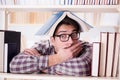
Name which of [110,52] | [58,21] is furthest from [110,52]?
[58,21]

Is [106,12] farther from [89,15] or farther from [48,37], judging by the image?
[48,37]

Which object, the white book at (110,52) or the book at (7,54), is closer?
the white book at (110,52)

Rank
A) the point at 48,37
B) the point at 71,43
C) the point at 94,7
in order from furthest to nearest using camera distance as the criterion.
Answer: the point at 48,37 → the point at 71,43 → the point at 94,7

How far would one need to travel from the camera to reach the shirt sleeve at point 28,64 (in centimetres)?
119

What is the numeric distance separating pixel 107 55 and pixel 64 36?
0.27m

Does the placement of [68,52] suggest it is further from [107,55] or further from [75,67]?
[107,55]

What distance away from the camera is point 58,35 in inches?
49.3

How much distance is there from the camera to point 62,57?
1.22 meters

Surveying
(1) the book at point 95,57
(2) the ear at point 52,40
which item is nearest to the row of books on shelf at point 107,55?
(1) the book at point 95,57

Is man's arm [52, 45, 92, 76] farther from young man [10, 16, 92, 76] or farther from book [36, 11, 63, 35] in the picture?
book [36, 11, 63, 35]

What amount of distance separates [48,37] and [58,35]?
4.8 inches

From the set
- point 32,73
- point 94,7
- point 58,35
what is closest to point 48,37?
point 58,35

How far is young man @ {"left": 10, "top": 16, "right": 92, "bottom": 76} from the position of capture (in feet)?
3.83

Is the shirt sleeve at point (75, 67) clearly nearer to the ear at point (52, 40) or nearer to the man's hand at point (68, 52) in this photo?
the man's hand at point (68, 52)
